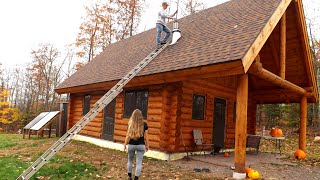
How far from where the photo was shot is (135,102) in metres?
11.2

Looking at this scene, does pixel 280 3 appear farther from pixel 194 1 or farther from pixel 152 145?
pixel 194 1

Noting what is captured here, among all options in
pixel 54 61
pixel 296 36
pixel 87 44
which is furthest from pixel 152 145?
pixel 54 61

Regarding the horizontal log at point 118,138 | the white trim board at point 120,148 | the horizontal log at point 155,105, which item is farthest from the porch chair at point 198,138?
the horizontal log at point 118,138

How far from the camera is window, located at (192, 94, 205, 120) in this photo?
1074cm

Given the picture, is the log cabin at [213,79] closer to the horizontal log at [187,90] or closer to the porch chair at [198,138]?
the horizontal log at [187,90]

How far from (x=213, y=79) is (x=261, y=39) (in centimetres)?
411

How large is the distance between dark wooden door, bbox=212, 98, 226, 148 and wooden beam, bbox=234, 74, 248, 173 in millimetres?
4557

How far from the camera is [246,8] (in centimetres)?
1080

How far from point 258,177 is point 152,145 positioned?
4138mm

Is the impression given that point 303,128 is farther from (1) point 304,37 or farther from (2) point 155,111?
(2) point 155,111

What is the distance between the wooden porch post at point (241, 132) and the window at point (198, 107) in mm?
3526

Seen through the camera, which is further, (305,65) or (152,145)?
(305,65)

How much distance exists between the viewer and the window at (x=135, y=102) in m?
10.8

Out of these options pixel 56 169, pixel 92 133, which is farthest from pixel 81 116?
pixel 56 169
